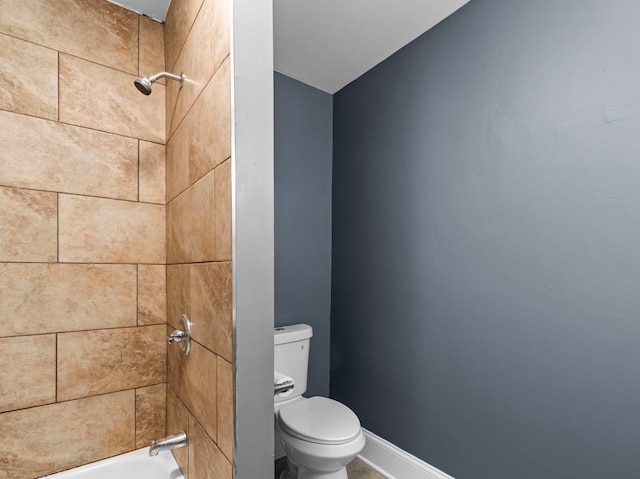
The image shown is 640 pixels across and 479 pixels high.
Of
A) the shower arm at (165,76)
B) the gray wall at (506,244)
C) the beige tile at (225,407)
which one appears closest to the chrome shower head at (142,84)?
the shower arm at (165,76)

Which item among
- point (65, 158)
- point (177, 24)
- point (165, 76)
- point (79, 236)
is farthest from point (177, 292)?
point (177, 24)

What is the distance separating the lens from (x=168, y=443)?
1.24 meters

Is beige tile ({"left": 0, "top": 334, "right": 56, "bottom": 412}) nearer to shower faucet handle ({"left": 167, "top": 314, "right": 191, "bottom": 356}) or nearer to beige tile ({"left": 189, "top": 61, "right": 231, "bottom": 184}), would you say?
shower faucet handle ({"left": 167, "top": 314, "right": 191, "bottom": 356})

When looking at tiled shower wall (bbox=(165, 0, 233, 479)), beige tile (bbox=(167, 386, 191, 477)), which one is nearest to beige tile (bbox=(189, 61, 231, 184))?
tiled shower wall (bbox=(165, 0, 233, 479))

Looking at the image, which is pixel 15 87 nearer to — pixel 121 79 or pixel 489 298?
pixel 121 79

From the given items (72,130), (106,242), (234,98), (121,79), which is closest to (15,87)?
(72,130)

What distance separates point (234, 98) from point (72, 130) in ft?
3.21

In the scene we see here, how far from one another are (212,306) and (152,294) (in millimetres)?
730

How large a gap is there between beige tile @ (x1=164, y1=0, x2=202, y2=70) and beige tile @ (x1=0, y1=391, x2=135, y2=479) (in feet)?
4.90

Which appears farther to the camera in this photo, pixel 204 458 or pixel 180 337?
pixel 180 337

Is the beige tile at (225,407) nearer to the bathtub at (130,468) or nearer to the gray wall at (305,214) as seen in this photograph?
the bathtub at (130,468)

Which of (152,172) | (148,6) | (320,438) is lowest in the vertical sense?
(320,438)

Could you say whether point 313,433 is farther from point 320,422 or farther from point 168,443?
point 168,443

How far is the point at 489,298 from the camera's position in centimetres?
152
